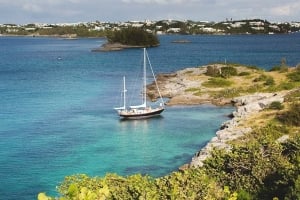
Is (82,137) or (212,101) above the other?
(212,101)

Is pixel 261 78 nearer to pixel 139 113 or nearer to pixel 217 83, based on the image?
pixel 217 83

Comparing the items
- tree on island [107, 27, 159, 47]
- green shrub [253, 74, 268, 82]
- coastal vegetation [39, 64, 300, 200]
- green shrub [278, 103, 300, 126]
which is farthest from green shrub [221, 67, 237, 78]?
tree on island [107, 27, 159, 47]

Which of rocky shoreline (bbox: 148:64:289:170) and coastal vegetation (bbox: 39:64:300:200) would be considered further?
rocky shoreline (bbox: 148:64:289:170)

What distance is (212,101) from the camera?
66.6 meters

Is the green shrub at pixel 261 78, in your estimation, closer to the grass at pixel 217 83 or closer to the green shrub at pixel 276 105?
the grass at pixel 217 83

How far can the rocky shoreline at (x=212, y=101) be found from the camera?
40469 mm

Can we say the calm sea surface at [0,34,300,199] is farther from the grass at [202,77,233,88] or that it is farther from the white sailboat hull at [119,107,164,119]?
the grass at [202,77,233,88]

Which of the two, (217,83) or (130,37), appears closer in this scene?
(217,83)

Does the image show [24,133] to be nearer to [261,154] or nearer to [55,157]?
[55,157]

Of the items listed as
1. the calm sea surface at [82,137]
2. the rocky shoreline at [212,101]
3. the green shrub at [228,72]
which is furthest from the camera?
the green shrub at [228,72]

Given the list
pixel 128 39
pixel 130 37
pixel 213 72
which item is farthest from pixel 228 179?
pixel 128 39

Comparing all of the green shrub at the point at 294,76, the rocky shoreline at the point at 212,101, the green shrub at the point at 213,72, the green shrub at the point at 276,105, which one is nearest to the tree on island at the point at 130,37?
the rocky shoreline at the point at 212,101

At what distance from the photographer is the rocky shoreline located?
4047cm

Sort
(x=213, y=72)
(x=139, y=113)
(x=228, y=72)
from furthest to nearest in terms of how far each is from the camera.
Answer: (x=213, y=72)
(x=228, y=72)
(x=139, y=113)
